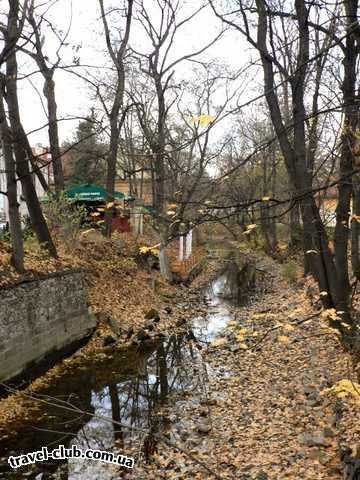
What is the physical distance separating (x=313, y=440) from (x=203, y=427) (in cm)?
196

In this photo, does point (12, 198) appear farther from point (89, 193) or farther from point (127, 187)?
point (127, 187)

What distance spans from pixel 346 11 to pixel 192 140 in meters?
4.67

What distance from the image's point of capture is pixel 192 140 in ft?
9.12

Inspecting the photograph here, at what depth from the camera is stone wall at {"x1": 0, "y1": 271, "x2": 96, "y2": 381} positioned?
953cm

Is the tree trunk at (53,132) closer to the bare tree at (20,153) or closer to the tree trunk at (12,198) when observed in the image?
the bare tree at (20,153)

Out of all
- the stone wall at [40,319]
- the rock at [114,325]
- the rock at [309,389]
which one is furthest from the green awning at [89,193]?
the rock at [309,389]

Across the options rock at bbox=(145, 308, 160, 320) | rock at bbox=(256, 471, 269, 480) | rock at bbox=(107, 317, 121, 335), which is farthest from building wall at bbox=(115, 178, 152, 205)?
rock at bbox=(256, 471, 269, 480)

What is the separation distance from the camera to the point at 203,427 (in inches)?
306

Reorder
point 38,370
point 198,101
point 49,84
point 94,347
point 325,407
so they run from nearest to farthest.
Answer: point 325,407
point 38,370
point 94,347
point 49,84
point 198,101

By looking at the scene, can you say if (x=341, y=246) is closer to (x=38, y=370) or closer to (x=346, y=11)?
(x=346, y=11)

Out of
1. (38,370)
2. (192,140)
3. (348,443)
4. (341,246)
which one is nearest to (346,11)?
(341,246)

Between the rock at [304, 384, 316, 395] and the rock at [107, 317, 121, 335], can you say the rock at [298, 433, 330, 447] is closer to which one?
the rock at [304, 384, 316, 395]

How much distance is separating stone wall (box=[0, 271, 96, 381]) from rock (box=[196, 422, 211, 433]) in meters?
4.30

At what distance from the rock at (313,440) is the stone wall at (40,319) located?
6111 mm
